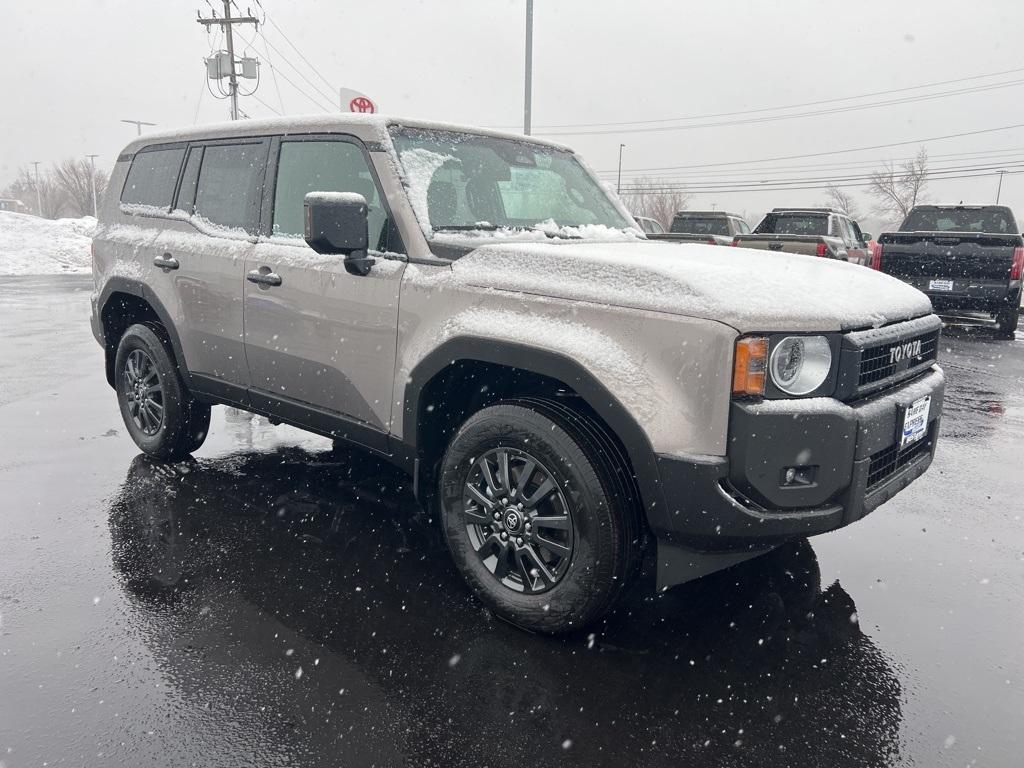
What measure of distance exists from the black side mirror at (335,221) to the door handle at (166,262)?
1676 millimetres

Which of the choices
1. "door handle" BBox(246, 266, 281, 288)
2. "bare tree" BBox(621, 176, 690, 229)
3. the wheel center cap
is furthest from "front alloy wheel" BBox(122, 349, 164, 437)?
"bare tree" BBox(621, 176, 690, 229)

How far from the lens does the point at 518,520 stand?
2828 millimetres

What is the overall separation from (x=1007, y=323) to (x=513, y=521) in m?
11.4

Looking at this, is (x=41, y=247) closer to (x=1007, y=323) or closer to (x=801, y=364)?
(x=1007, y=323)

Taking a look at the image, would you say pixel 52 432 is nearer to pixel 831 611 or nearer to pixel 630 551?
pixel 630 551

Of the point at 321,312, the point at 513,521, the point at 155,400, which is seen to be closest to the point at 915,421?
the point at 513,521

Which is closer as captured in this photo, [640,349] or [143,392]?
[640,349]

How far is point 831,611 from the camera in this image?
10.1 feet

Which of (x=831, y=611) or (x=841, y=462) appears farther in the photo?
(x=831, y=611)

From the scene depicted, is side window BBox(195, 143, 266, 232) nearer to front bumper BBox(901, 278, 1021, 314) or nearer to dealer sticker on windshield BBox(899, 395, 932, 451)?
dealer sticker on windshield BBox(899, 395, 932, 451)

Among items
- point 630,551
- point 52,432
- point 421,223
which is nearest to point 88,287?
point 52,432

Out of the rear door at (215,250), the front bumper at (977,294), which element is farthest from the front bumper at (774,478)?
the front bumper at (977,294)

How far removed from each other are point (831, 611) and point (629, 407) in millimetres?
1402

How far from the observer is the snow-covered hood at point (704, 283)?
2.39 meters
